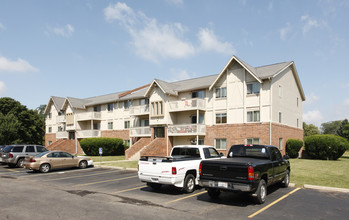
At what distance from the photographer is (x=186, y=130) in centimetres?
2988

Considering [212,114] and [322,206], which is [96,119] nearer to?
[212,114]

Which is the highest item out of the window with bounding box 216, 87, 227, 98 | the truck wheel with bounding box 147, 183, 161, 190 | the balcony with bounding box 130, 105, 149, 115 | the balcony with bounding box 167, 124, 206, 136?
the window with bounding box 216, 87, 227, 98

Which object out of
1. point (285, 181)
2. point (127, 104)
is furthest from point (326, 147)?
point (127, 104)

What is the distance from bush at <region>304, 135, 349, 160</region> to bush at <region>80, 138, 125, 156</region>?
23170mm

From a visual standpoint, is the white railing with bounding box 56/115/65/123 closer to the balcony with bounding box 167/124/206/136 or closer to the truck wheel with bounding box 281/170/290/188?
the balcony with bounding box 167/124/206/136

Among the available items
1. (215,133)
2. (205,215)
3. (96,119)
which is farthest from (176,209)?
(96,119)

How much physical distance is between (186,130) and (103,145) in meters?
12.2

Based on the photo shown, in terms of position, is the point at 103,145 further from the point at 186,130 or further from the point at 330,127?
the point at 330,127

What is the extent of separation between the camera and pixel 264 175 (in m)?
9.59

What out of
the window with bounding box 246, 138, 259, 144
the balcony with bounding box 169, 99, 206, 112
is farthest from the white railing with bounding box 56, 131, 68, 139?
the window with bounding box 246, 138, 259, 144

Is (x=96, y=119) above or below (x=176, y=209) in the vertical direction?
above

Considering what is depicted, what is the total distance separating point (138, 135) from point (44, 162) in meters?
16.9

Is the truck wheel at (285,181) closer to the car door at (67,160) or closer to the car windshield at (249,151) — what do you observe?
the car windshield at (249,151)

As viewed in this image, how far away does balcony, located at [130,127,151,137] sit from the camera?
33.8 metres
